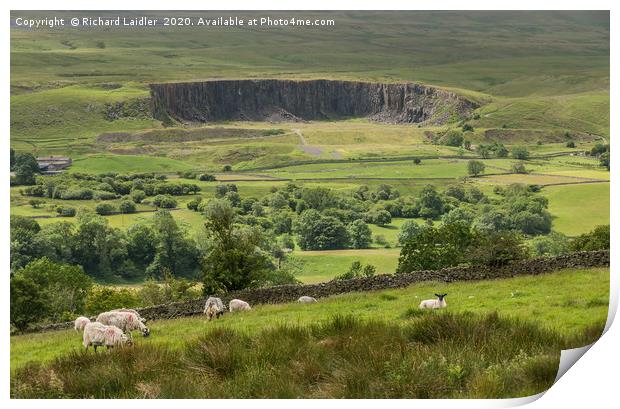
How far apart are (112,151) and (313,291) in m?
24.9

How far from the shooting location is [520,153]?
170 ft

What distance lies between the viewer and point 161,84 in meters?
50.8

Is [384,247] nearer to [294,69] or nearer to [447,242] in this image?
[447,242]

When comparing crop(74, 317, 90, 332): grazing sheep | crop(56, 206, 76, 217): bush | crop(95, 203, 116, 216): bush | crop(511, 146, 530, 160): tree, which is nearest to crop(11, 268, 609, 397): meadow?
crop(74, 317, 90, 332): grazing sheep

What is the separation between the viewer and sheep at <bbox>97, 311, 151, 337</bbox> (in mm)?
12398

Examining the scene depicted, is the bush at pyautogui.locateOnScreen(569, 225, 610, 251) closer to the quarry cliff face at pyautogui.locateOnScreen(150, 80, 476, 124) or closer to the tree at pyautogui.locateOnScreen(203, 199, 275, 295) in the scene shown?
the tree at pyautogui.locateOnScreen(203, 199, 275, 295)

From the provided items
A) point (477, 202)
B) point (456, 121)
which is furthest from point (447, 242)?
point (456, 121)

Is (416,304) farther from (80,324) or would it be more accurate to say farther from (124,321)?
(80,324)

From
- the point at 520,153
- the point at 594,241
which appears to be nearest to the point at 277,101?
the point at 520,153

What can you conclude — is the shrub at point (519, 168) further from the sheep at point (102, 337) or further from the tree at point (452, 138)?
the sheep at point (102, 337)

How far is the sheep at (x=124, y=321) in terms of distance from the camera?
12398 mm

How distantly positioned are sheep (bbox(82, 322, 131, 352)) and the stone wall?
397cm

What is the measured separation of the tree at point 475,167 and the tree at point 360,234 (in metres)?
15.5

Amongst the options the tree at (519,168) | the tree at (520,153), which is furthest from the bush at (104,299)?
the tree at (520,153)
